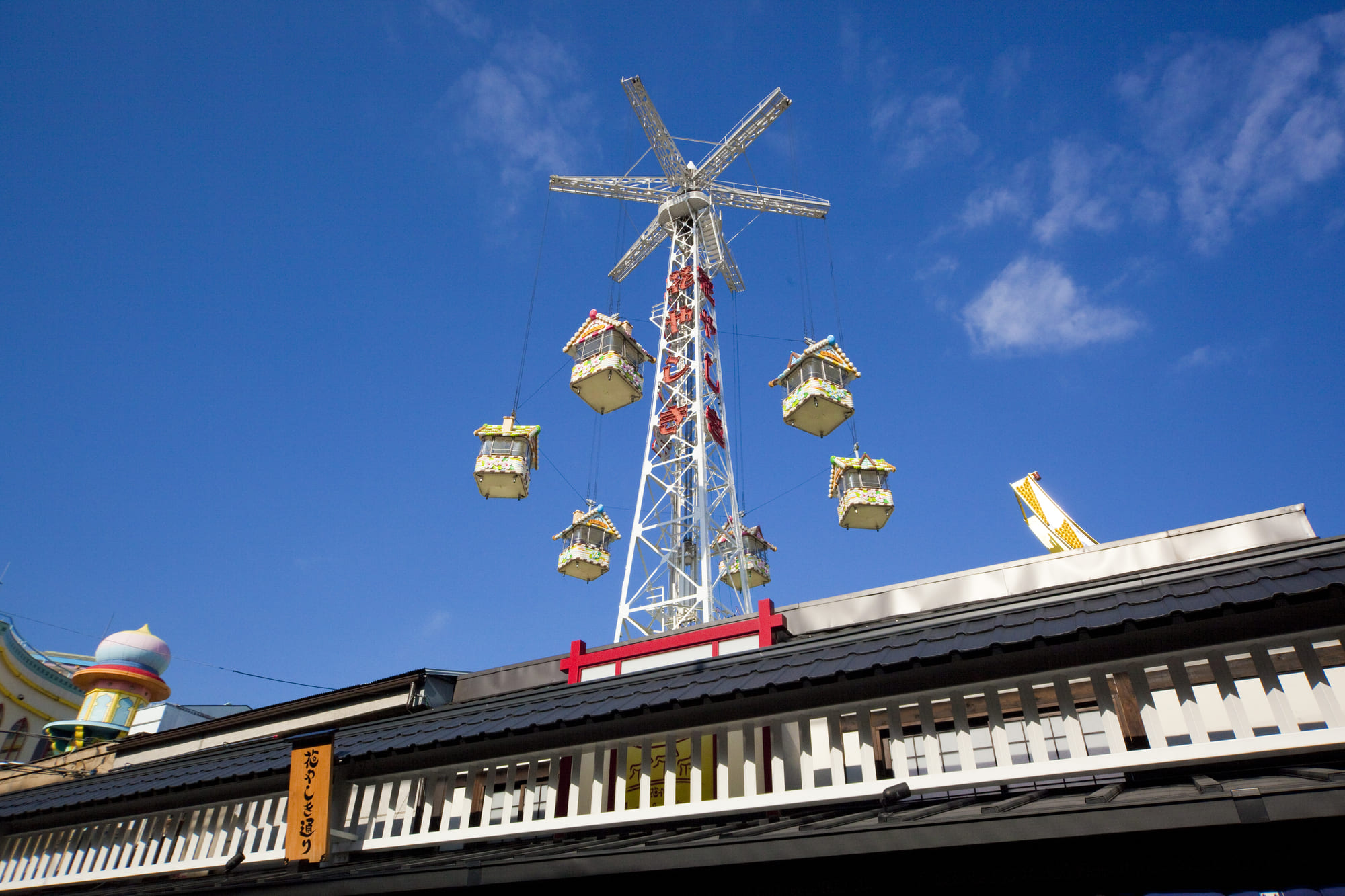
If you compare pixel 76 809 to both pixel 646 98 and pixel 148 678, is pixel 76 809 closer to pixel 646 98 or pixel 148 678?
pixel 646 98

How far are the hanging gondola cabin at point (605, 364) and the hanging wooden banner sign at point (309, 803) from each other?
13.4 m

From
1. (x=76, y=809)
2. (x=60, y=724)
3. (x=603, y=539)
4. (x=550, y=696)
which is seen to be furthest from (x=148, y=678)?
(x=550, y=696)

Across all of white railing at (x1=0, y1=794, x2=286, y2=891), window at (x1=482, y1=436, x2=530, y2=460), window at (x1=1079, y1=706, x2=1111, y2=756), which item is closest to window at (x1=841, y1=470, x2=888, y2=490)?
window at (x1=482, y1=436, x2=530, y2=460)

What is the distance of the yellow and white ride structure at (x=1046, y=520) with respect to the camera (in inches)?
687

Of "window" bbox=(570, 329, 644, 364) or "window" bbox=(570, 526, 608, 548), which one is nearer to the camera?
"window" bbox=(570, 329, 644, 364)

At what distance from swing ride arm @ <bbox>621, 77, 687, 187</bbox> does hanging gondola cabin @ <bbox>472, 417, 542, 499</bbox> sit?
1088 cm

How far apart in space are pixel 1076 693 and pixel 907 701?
267 cm

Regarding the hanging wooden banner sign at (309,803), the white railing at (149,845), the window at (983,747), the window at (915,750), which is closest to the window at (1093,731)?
the window at (983,747)

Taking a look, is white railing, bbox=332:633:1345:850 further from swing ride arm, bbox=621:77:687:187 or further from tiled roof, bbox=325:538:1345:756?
swing ride arm, bbox=621:77:687:187

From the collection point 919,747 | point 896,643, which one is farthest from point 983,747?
point 896,643

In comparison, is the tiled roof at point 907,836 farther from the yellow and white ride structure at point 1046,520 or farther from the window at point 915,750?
the yellow and white ride structure at point 1046,520

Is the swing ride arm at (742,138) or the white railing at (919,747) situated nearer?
the white railing at (919,747)

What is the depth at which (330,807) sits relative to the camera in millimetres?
10250

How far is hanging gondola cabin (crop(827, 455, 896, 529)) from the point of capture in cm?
2167
